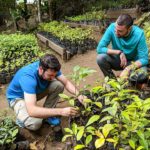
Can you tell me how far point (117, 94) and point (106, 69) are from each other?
1.98 meters

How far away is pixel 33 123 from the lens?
436 centimetres

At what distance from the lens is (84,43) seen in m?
9.37

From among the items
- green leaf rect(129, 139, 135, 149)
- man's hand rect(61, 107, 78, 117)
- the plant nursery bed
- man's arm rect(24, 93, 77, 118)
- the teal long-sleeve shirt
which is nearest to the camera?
green leaf rect(129, 139, 135, 149)

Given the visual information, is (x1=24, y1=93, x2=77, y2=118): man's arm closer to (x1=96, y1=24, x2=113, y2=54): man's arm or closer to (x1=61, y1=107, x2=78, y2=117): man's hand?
(x1=61, y1=107, x2=78, y2=117): man's hand

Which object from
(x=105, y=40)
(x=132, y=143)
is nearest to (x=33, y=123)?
(x=105, y=40)

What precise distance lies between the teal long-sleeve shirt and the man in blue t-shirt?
103 cm

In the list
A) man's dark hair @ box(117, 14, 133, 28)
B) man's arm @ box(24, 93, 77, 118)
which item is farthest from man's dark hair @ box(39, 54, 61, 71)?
man's dark hair @ box(117, 14, 133, 28)

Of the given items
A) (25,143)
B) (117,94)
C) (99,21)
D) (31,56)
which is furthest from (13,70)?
(99,21)

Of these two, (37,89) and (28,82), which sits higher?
(28,82)

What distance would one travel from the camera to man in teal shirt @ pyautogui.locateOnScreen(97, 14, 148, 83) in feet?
15.0

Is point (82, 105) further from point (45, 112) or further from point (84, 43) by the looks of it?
point (84, 43)

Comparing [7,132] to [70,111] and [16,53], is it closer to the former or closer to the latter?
[70,111]

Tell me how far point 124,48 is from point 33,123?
70.7 inches

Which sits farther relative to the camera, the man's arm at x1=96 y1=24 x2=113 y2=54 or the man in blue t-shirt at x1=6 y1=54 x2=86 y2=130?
the man's arm at x1=96 y1=24 x2=113 y2=54
